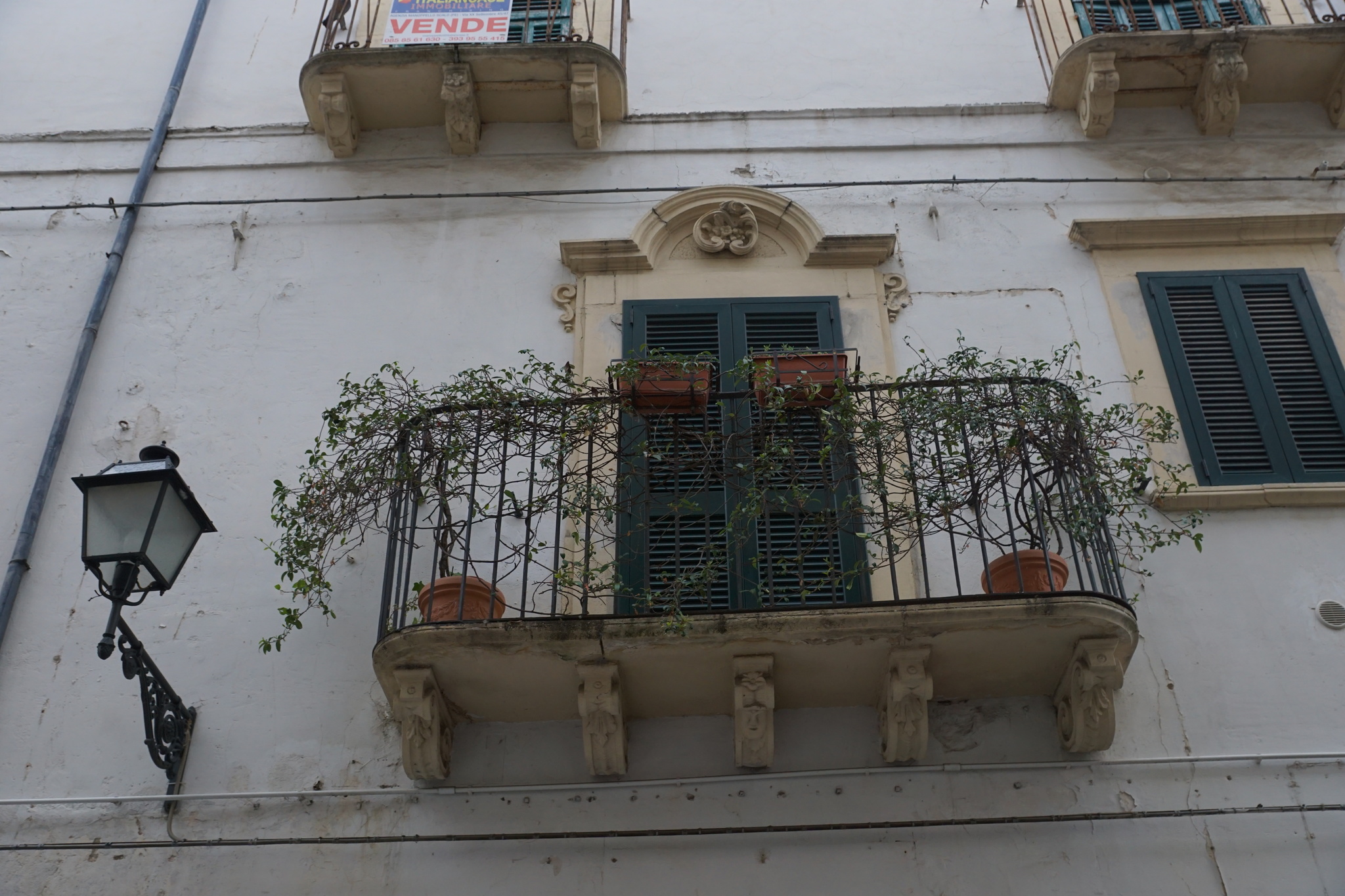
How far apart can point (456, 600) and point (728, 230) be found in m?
3.15

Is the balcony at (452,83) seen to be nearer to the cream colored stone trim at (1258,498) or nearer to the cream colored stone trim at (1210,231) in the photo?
the cream colored stone trim at (1210,231)

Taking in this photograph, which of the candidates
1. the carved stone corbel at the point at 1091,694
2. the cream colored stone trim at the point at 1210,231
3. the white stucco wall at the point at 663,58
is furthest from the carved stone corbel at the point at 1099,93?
the carved stone corbel at the point at 1091,694

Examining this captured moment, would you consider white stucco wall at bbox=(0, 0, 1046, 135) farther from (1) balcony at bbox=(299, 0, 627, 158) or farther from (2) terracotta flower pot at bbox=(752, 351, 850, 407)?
(2) terracotta flower pot at bbox=(752, 351, 850, 407)

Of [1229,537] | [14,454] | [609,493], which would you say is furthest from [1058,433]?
[14,454]

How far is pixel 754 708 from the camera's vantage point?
6176mm

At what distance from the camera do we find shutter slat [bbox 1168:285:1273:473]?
7.35m

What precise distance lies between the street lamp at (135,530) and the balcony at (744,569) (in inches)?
37.8

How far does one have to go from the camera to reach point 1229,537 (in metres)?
7.01

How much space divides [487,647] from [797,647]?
135 cm

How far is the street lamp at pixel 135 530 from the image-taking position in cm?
561

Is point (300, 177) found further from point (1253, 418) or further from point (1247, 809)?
point (1247, 809)

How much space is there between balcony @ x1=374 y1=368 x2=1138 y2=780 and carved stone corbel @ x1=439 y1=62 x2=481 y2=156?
8.73ft

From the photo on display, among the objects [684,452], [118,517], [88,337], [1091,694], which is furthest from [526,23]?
[1091,694]

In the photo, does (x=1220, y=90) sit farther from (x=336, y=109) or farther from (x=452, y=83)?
(x=336, y=109)
